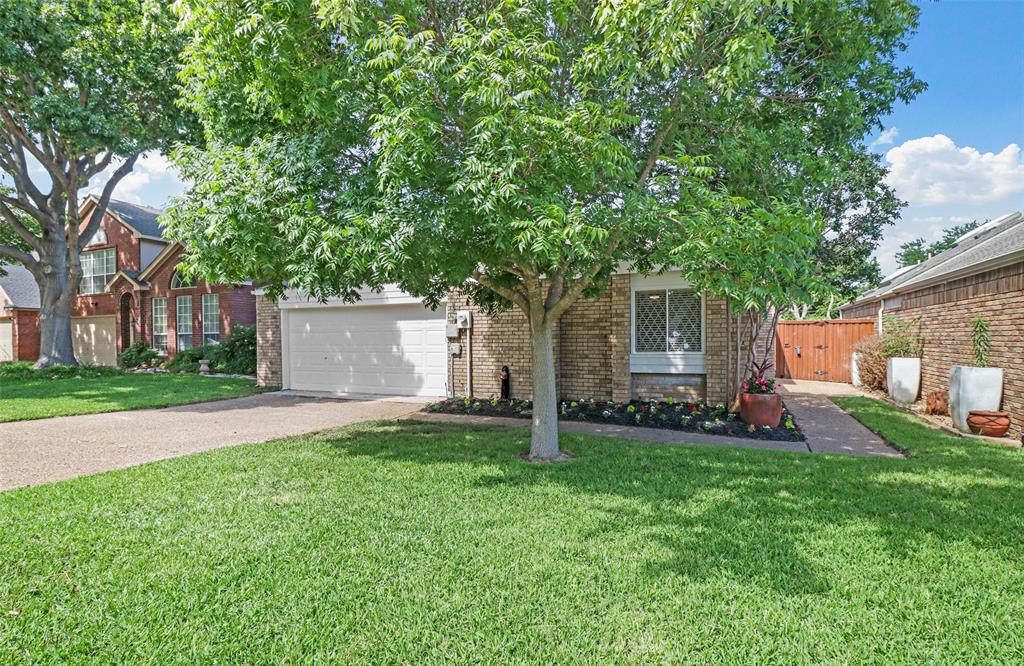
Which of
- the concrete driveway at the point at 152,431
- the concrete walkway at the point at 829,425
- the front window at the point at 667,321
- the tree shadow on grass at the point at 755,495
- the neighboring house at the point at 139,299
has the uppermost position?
the neighboring house at the point at 139,299

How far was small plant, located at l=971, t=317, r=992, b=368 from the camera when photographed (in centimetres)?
841

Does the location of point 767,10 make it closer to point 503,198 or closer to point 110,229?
Result: point 503,198

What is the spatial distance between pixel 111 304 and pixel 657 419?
2450cm

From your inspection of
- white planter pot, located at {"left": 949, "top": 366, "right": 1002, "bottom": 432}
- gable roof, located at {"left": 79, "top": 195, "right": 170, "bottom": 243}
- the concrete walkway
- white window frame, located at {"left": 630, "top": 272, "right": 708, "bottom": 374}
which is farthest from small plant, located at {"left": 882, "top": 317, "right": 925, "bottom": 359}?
gable roof, located at {"left": 79, "top": 195, "right": 170, "bottom": 243}

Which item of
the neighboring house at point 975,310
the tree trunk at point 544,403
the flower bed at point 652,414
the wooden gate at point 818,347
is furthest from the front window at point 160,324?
the neighboring house at point 975,310

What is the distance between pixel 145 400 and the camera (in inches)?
437

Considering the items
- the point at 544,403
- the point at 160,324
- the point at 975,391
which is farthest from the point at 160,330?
the point at 975,391

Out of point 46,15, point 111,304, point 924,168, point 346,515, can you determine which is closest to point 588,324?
point 346,515

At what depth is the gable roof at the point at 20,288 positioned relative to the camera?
83.6ft

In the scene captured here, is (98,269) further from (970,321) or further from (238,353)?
(970,321)

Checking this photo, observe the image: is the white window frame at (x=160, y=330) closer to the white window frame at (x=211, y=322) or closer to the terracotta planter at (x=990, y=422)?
the white window frame at (x=211, y=322)

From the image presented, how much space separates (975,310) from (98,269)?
30856 millimetres

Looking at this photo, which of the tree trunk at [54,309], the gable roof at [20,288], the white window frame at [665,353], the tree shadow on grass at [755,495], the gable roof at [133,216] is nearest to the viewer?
the tree shadow on grass at [755,495]

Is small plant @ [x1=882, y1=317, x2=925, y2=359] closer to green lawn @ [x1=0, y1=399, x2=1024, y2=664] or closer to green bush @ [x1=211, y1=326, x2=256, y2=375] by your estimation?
green lawn @ [x1=0, y1=399, x2=1024, y2=664]
